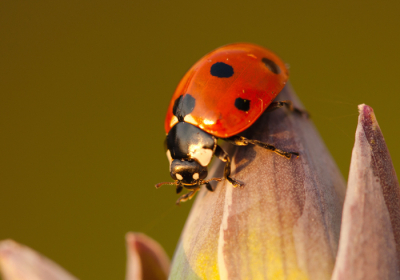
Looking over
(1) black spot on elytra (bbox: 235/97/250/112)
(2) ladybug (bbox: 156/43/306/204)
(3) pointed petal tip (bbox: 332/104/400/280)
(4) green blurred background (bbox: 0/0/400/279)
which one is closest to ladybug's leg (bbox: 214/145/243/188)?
(2) ladybug (bbox: 156/43/306/204)

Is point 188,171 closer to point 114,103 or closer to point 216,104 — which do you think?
point 216,104

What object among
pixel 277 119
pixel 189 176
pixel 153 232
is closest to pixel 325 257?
pixel 277 119

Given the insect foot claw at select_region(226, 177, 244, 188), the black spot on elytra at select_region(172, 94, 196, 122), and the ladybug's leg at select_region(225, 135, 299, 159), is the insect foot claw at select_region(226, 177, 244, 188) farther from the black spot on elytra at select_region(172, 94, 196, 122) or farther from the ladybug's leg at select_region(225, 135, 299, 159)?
the black spot on elytra at select_region(172, 94, 196, 122)

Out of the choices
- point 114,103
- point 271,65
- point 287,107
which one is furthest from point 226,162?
point 114,103

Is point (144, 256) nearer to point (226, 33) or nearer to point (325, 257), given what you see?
point (325, 257)

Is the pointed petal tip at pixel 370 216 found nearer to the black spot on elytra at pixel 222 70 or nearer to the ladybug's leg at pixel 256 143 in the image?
the ladybug's leg at pixel 256 143

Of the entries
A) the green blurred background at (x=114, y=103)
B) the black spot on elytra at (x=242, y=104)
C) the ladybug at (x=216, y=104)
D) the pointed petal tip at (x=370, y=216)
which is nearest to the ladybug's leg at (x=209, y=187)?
the ladybug at (x=216, y=104)
